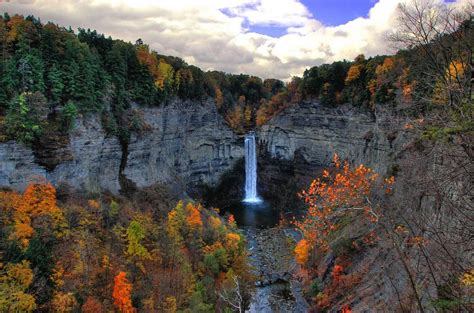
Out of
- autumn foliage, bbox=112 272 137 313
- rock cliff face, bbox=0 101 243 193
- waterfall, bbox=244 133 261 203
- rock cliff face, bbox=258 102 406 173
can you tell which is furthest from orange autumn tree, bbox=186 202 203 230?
waterfall, bbox=244 133 261 203

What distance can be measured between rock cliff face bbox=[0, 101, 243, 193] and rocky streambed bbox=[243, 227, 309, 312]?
51.1ft

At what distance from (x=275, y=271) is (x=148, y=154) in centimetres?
2304

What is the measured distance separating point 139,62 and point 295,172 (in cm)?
3119

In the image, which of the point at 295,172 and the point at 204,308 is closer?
the point at 204,308

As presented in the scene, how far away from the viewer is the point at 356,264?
2977 centimetres

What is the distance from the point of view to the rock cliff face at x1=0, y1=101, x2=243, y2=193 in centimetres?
3778

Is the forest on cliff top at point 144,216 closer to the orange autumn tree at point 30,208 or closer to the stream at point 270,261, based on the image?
the orange autumn tree at point 30,208

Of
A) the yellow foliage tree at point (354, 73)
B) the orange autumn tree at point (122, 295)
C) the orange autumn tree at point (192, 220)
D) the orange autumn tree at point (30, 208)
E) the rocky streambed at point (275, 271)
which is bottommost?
the rocky streambed at point (275, 271)

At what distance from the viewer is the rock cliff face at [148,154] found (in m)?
37.8

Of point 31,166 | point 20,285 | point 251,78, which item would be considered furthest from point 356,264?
point 251,78

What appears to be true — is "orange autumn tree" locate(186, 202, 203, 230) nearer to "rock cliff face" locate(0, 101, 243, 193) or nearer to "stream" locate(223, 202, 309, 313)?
"stream" locate(223, 202, 309, 313)

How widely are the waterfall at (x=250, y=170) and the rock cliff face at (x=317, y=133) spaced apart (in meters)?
1.96

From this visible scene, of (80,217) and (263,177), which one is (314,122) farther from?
(80,217)

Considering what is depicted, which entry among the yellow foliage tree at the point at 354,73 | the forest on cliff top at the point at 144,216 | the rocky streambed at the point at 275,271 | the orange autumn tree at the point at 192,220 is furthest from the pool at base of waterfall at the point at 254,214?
the yellow foliage tree at the point at 354,73
